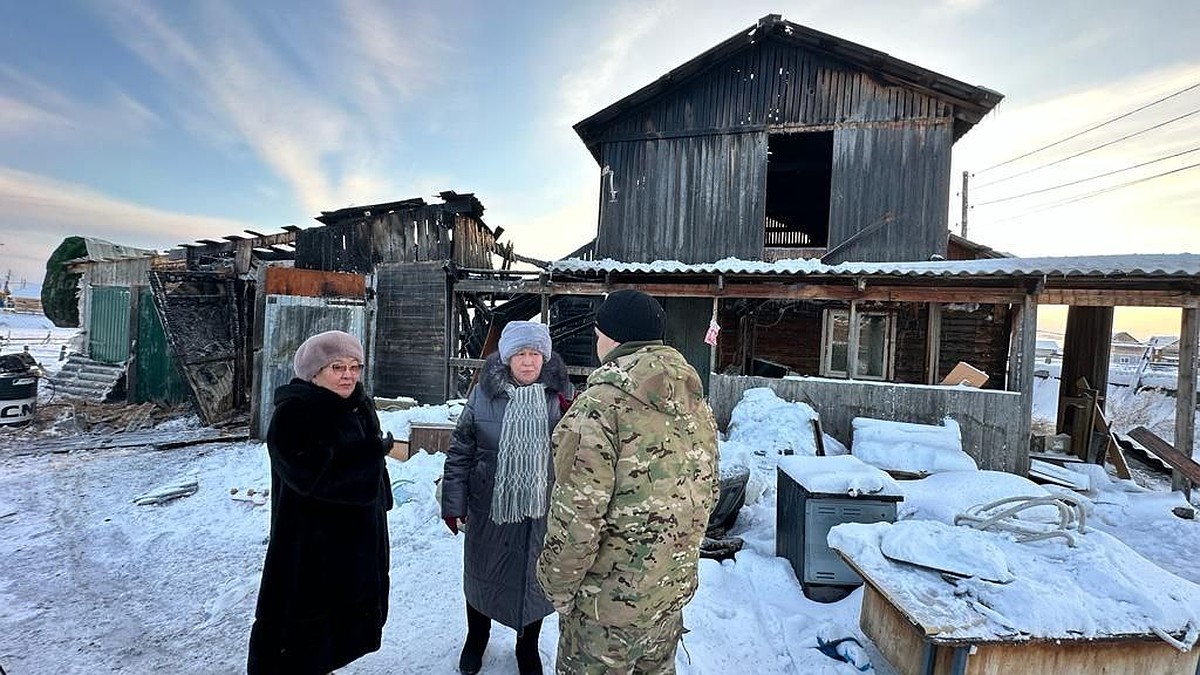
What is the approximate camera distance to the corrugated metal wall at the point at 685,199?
920 centimetres

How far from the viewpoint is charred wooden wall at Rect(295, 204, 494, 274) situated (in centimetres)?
1089

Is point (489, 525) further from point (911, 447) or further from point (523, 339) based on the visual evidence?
point (911, 447)

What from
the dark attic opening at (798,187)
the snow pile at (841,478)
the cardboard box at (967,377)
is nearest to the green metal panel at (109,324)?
the snow pile at (841,478)

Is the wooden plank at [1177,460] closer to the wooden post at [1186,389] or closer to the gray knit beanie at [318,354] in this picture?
the wooden post at [1186,389]

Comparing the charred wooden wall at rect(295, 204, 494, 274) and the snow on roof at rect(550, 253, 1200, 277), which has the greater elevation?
the charred wooden wall at rect(295, 204, 494, 274)

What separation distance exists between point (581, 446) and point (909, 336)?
1070cm

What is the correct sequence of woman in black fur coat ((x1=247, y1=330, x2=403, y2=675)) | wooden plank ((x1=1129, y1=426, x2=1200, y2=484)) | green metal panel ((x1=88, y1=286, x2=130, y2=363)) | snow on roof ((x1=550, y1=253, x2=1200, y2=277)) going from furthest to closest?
green metal panel ((x1=88, y1=286, x2=130, y2=363))
wooden plank ((x1=1129, y1=426, x2=1200, y2=484))
snow on roof ((x1=550, y1=253, x2=1200, y2=277))
woman in black fur coat ((x1=247, y1=330, x2=403, y2=675))

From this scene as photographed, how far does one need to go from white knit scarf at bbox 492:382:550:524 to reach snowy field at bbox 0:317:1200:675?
94cm

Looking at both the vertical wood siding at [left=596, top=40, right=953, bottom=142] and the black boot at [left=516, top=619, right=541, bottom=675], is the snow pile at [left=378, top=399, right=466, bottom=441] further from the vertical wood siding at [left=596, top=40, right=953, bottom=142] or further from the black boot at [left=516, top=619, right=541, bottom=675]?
the vertical wood siding at [left=596, top=40, right=953, bottom=142]

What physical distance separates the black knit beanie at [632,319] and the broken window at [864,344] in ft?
29.2

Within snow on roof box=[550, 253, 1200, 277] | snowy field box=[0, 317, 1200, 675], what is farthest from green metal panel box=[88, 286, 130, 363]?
Answer: snow on roof box=[550, 253, 1200, 277]

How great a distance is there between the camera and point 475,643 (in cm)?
273

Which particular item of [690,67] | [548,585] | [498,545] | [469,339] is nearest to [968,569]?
[548,585]

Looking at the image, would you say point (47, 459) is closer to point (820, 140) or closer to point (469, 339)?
point (469, 339)
